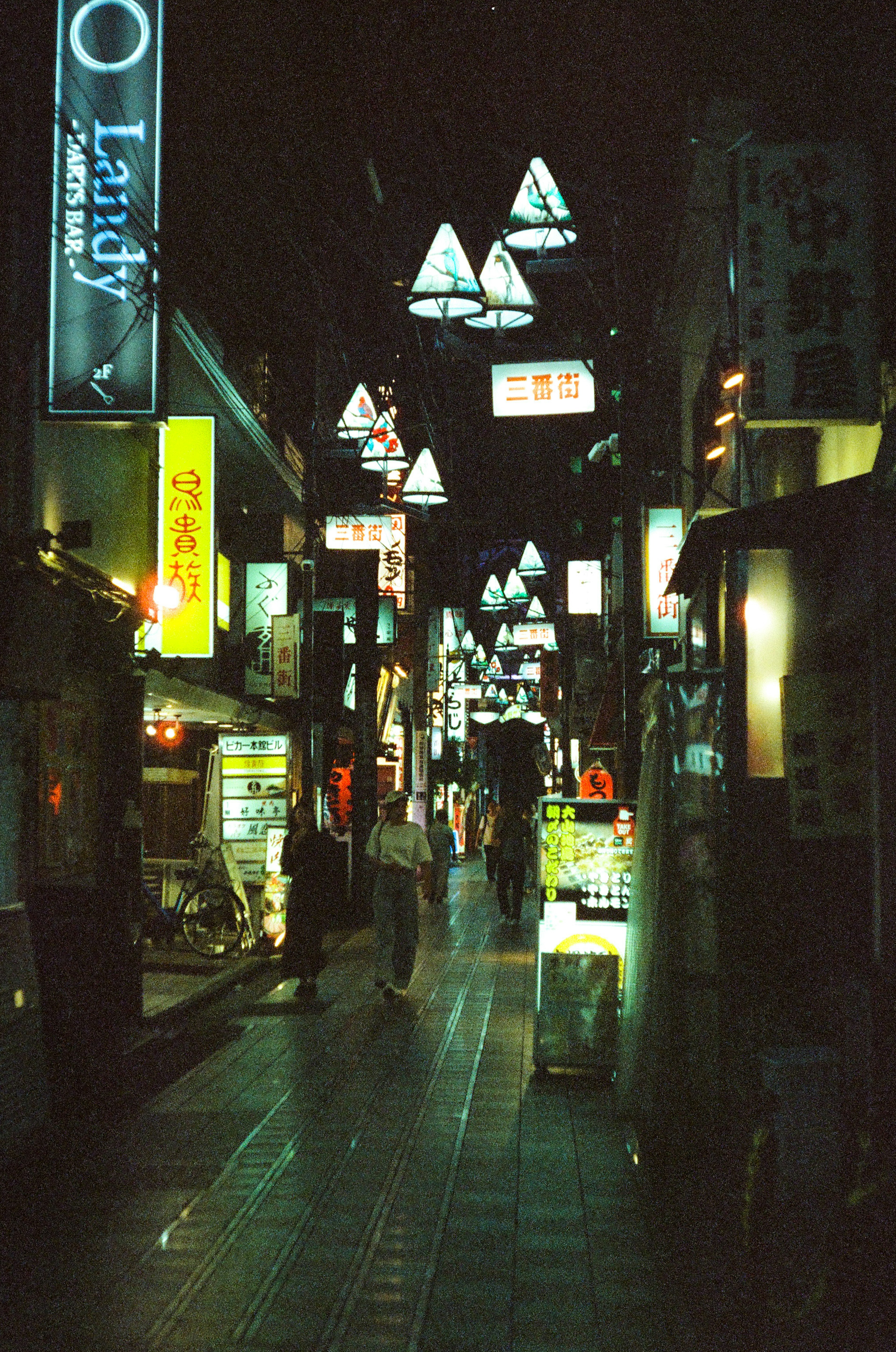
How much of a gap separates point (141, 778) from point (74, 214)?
204 inches

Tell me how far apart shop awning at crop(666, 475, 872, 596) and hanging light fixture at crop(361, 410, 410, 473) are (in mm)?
13985

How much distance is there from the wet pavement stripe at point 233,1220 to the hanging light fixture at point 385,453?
1337 cm

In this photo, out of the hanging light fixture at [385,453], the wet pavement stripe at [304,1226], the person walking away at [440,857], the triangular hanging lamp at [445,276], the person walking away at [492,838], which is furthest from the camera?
the person walking away at [440,857]

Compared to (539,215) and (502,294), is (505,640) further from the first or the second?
(539,215)

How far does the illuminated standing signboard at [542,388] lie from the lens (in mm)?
17281

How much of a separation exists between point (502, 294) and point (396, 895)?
23.5 feet

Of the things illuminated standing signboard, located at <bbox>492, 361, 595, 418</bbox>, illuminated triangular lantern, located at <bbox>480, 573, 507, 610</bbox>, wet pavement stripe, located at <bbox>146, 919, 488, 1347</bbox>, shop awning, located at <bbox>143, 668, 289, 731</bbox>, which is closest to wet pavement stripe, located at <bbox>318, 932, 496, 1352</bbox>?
wet pavement stripe, located at <bbox>146, 919, 488, 1347</bbox>

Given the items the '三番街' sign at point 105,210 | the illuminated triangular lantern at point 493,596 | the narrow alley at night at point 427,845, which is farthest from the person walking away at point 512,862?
the illuminated triangular lantern at point 493,596

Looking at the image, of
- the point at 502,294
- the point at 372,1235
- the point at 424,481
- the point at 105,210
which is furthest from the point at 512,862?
the point at 372,1235

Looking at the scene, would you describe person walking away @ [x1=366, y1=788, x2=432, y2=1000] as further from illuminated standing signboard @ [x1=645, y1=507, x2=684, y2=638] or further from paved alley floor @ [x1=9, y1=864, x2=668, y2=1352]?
illuminated standing signboard @ [x1=645, y1=507, x2=684, y2=638]

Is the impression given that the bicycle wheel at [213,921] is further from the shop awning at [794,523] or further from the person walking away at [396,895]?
the shop awning at [794,523]

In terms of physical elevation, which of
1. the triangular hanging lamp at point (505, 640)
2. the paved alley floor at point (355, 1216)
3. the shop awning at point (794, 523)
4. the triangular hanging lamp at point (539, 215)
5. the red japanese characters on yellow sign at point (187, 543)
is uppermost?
the triangular hanging lamp at point (539, 215)

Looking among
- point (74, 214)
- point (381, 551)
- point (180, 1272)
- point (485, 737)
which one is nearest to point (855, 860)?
point (180, 1272)

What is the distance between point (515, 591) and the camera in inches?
1703
